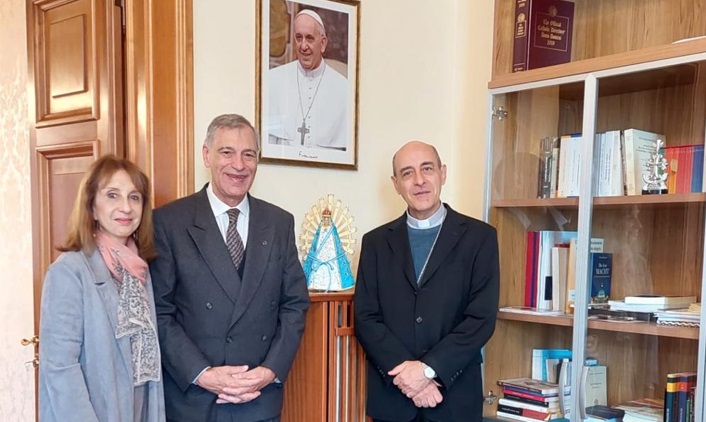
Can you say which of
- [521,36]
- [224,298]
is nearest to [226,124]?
[224,298]

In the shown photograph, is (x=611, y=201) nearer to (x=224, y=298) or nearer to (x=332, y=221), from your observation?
(x=332, y=221)

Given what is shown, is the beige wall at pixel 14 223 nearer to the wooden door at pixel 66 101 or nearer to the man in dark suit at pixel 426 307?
the wooden door at pixel 66 101

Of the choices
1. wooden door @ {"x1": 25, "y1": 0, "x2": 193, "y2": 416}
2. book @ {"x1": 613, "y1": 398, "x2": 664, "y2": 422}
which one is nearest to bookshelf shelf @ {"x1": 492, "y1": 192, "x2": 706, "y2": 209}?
book @ {"x1": 613, "y1": 398, "x2": 664, "y2": 422}

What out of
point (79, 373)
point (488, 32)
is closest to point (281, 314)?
point (79, 373)

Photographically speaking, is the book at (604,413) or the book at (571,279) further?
the book at (571,279)

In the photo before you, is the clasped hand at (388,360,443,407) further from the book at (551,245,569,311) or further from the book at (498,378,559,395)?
the book at (551,245,569,311)

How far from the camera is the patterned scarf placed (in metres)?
1.73

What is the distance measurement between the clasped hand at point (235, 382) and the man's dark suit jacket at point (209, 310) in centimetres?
2

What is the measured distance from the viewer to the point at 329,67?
251 centimetres

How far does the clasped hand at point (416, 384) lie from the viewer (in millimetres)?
1991

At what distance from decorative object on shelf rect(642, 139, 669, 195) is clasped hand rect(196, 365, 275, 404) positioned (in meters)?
1.26

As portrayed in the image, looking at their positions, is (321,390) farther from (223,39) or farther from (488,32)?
(488,32)

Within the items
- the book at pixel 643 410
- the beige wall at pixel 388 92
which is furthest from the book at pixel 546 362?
the beige wall at pixel 388 92

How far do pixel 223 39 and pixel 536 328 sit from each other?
1.46 meters
